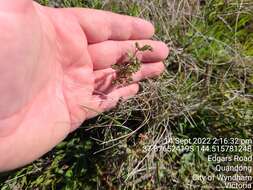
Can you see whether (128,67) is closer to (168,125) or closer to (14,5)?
(168,125)

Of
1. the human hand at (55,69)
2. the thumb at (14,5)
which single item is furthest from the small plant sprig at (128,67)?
the thumb at (14,5)

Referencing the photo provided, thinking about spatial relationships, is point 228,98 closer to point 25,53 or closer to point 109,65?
point 109,65

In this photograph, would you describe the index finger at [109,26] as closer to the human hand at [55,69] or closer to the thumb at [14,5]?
the human hand at [55,69]

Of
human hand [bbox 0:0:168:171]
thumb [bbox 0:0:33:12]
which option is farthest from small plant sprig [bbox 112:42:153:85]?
thumb [bbox 0:0:33:12]

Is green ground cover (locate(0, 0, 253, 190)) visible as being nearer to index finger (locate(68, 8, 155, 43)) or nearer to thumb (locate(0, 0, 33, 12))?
index finger (locate(68, 8, 155, 43))

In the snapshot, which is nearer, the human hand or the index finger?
the human hand

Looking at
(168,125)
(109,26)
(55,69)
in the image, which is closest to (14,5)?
(55,69)
